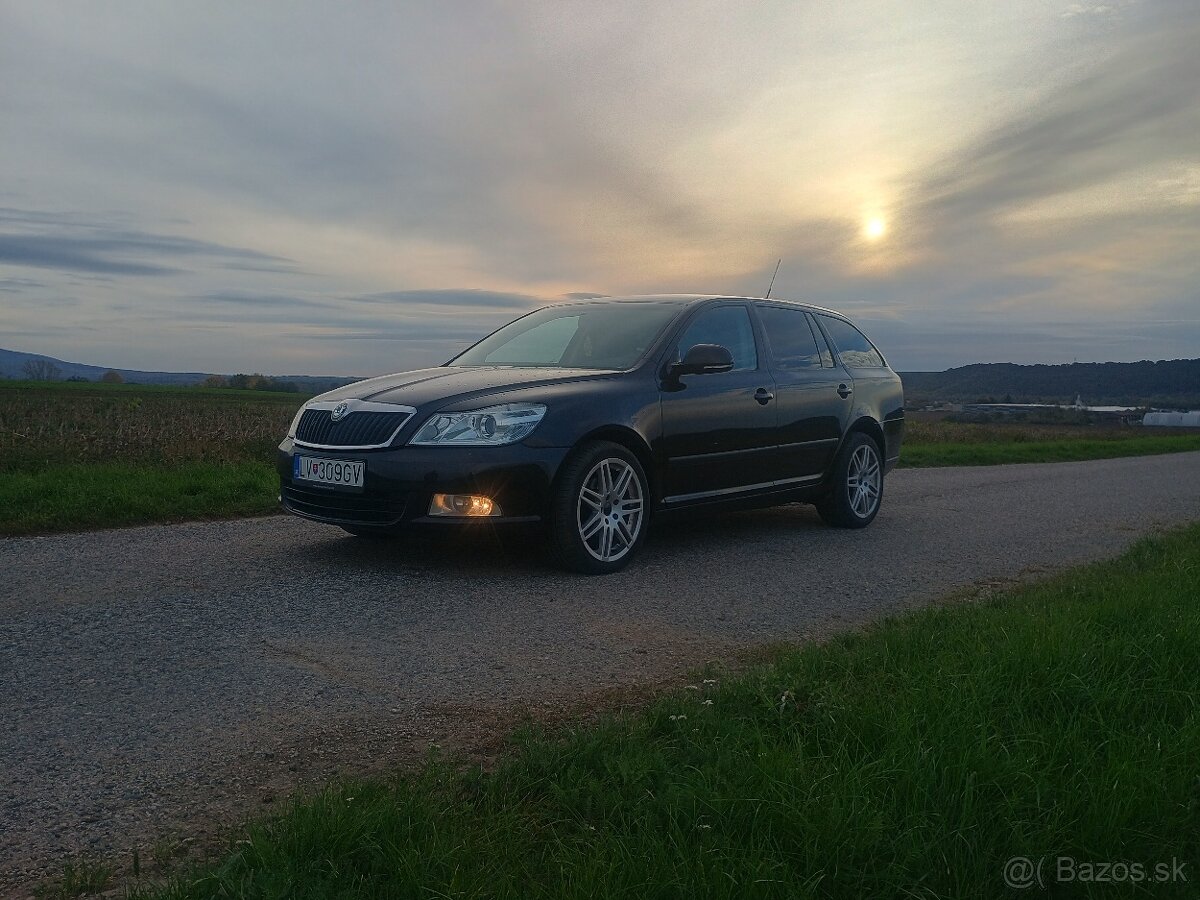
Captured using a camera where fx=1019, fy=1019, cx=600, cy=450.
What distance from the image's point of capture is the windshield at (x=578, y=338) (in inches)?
270

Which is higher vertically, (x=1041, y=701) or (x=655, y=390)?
(x=655, y=390)

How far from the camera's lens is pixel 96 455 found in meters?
11.0

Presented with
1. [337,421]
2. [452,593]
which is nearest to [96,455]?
[337,421]

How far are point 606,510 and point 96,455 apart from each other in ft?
24.2

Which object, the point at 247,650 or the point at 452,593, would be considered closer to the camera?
the point at 247,650

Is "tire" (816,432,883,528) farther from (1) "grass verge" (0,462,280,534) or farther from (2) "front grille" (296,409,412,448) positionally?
(1) "grass verge" (0,462,280,534)

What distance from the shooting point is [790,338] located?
26.1 ft

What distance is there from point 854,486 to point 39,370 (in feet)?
201

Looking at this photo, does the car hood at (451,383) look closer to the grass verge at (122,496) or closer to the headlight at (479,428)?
the headlight at (479,428)

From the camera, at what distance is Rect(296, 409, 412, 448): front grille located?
19.1 ft

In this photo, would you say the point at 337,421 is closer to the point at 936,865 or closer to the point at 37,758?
the point at 37,758

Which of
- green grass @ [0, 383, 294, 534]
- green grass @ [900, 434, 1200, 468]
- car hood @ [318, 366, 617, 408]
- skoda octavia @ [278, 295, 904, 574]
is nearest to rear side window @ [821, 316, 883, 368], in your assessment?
skoda octavia @ [278, 295, 904, 574]

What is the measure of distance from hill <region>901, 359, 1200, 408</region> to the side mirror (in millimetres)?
88392

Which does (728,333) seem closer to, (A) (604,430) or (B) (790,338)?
(B) (790,338)
